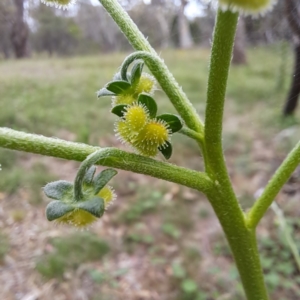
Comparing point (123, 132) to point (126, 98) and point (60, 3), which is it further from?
point (60, 3)

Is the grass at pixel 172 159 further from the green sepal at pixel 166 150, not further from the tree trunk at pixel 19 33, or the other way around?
the green sepal at pixel 166 150

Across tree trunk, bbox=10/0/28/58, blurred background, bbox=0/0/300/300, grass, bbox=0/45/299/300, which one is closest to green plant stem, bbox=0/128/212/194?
blurred background, bbox=0/0/300/300

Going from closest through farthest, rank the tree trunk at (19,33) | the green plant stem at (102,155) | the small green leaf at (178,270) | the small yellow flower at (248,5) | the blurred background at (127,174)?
the small yellow flower at (248,5)
the green plant stem at (102,155)
the tree trunk at (19,33)
the blurred background at (127,174)
the small green leaf at (178,270)

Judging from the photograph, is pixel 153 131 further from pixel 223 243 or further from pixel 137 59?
pixel 223 243

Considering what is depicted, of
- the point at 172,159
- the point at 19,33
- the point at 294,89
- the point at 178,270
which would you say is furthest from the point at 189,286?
the point at 19,33

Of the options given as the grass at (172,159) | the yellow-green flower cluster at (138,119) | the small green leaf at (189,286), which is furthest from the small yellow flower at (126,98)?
the small green leaf at (189,286)

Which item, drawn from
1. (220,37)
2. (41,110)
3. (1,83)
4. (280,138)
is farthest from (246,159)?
(220,37)

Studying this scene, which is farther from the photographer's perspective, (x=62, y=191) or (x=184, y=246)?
(x=184, y=246)
